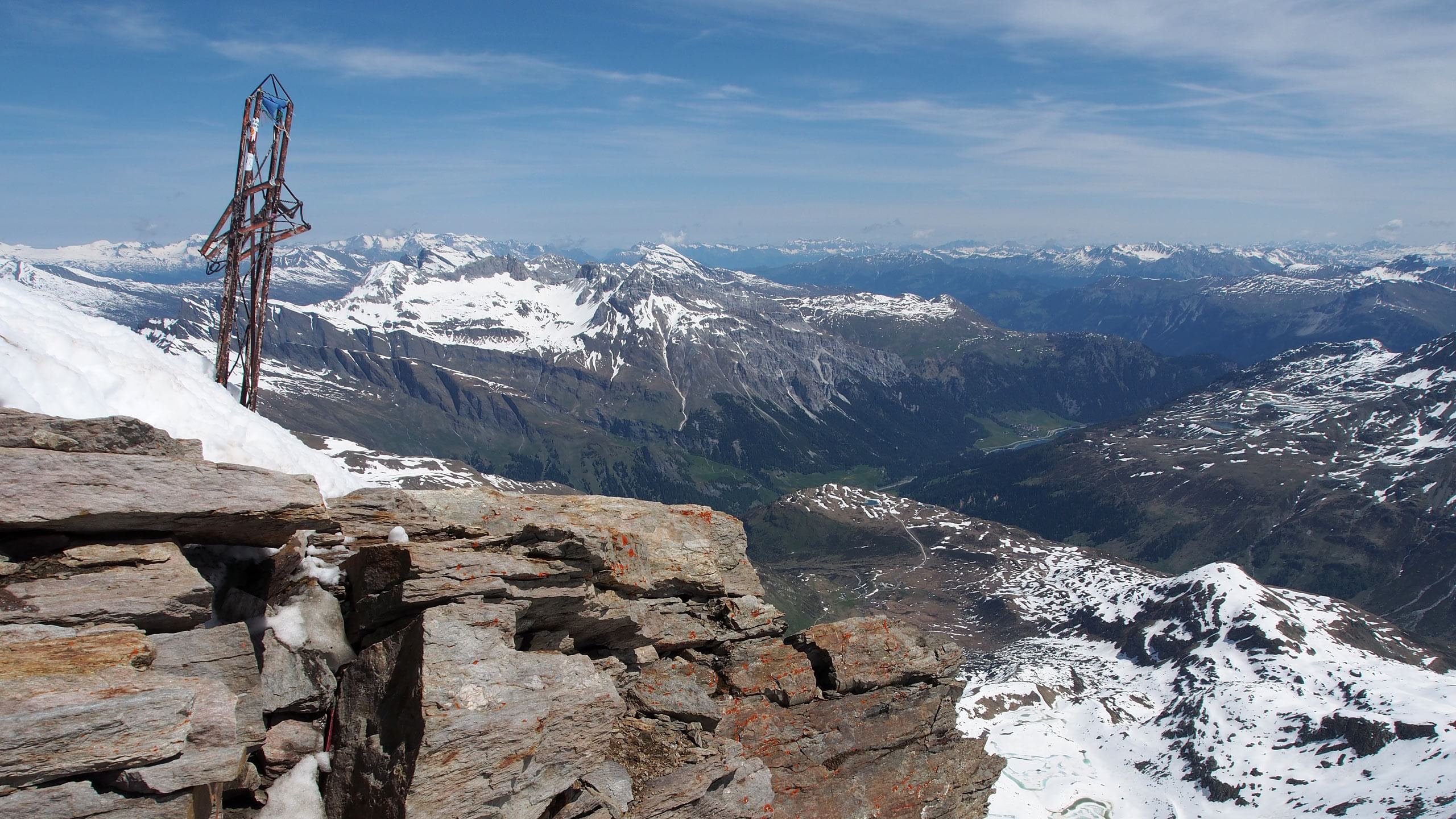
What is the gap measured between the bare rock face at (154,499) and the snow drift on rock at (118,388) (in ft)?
17.5

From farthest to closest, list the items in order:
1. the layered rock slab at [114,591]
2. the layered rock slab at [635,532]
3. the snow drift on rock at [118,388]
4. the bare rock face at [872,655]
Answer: the bare rock face at [872,655] < the layered rock slab at [635,532] < the snow drift on rock at [118,388] < the layered rock slab at [114,591]

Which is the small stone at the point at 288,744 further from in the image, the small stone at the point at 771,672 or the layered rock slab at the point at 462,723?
the small stone at the point at 771,672

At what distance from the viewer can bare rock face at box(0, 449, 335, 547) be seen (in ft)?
50.9

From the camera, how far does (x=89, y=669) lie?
13797mm

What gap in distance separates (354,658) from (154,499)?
18.2 ft

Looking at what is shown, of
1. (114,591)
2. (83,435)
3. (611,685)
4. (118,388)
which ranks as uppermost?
(118,388)

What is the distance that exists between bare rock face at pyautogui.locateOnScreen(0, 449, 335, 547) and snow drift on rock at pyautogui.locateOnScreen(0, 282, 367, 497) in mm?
5339

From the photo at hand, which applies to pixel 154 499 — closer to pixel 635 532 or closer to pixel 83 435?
pixel 83 435

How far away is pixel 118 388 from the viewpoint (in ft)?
76.0

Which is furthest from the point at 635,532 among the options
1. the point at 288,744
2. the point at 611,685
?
the point at 288,744

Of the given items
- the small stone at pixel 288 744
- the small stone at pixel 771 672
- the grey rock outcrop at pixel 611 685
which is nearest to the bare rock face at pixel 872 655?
the grey rock outcrop at pixel 611 685

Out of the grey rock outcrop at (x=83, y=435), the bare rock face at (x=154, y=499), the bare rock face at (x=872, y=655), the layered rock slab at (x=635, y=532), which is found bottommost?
the bare rock face at (x=872, y=655)

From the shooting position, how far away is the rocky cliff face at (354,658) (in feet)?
44.7

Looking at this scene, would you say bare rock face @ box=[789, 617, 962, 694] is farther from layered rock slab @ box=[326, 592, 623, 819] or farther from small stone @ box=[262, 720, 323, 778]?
small stone @ box=[262, 720, 323, 778]
